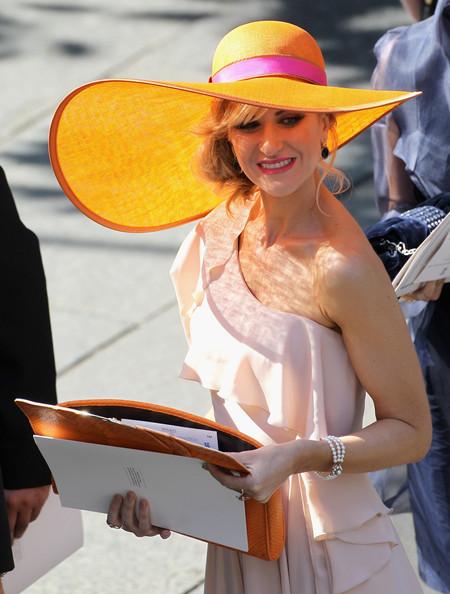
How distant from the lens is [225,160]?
9.29 feet

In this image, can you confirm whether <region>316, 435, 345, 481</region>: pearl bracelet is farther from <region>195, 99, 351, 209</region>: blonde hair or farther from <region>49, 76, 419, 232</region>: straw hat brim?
<region>49, 76, 419, 232</region>: straw hat brim

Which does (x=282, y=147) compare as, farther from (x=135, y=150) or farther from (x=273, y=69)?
(x=135, y=150)

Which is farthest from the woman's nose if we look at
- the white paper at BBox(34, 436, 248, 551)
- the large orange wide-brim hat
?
the white paper at BBox(34, 436, 248, 551)

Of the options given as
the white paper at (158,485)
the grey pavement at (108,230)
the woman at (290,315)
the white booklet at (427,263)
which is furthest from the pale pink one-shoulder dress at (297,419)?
the grey pavement at (108,230)

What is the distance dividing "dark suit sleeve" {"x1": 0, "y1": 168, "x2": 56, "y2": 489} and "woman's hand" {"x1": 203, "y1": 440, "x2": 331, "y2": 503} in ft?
2.54

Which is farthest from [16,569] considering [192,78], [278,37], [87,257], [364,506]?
[192,78]

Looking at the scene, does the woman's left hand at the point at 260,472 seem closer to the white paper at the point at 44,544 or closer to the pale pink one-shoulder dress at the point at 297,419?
the pale pink one-shoulder dress at the point at 297,419

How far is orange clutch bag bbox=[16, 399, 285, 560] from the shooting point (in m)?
2.37

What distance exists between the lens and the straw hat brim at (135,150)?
2.76 metres

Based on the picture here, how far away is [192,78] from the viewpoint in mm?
7164

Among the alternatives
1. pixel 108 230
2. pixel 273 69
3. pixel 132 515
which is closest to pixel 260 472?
pixel 132 515

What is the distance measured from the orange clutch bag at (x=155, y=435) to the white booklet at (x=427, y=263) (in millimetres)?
628

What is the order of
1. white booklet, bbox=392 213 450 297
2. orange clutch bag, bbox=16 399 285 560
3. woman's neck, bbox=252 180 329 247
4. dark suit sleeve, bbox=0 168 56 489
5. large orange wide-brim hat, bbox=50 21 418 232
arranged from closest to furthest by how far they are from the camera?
orange clutch bag, bbox=16 399 285 560 → large orange wide-brim hat, bbox=50 21 418 232 → woman's neck, bbox=252 180 329 247 → white booklet, bbox=392 213 450 297 → dark suit sleeve, bbox=0 168 56 489

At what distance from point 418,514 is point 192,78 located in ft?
12.5
